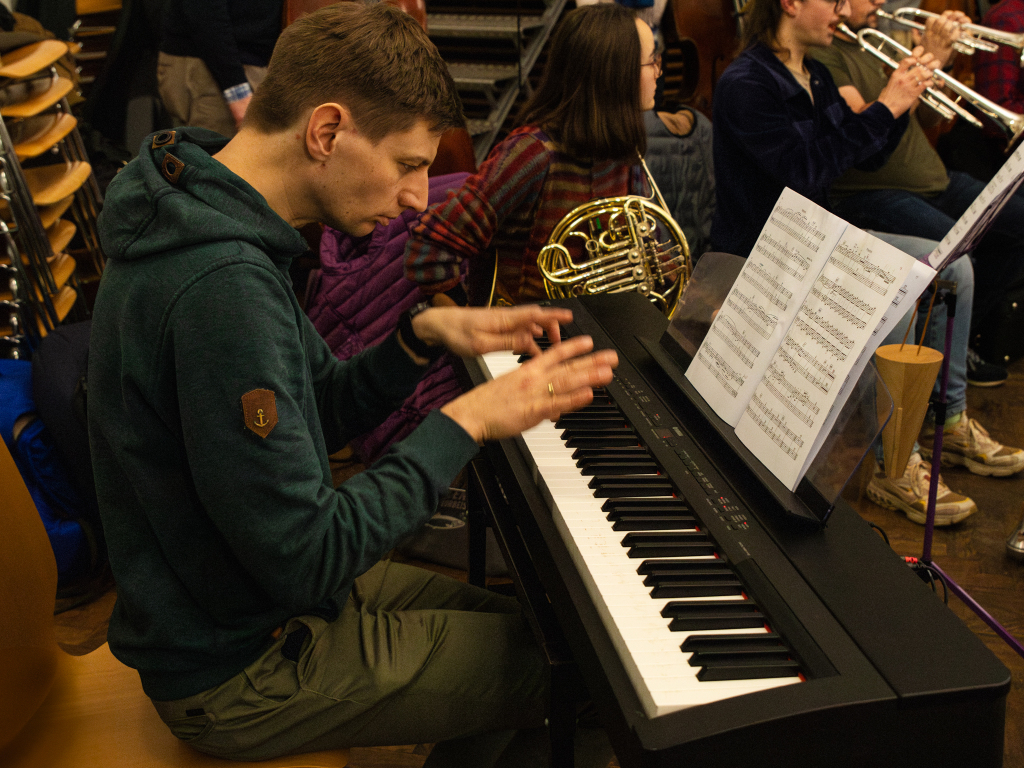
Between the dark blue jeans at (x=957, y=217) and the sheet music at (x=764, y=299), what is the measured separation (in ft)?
6.55

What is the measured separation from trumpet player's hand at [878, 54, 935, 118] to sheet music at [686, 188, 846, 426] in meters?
1.61

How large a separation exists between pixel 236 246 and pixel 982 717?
38.0 inches

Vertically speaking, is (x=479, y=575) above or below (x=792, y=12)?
below

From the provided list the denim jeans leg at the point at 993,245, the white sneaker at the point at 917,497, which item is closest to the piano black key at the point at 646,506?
the white sneaker at the point at 917,497

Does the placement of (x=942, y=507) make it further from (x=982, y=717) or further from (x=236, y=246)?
(x=236, y=246)

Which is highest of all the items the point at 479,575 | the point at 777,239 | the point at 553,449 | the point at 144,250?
the point at 777,239

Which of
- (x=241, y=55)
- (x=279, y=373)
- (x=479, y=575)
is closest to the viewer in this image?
(x=279, y=373)

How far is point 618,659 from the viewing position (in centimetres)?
94

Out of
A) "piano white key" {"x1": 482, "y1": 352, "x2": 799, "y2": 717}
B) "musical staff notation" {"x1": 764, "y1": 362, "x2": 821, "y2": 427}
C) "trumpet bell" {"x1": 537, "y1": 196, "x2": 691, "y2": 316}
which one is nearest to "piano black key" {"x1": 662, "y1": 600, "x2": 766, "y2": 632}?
"piano white key" {"x1": 482, "y1": 352, "x2": 799, "y2": 717}

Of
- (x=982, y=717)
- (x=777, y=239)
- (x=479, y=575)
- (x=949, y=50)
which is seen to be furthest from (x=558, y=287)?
(x=949, y=50)

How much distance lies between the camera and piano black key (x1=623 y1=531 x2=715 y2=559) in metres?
1.08

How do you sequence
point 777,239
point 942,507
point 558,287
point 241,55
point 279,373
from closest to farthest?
point 279,373 → point 777,239 → point 558,287 → point 942,507 → point 241,55

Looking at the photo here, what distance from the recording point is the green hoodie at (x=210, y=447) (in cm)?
94

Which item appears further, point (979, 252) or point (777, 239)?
point (979, 252)
